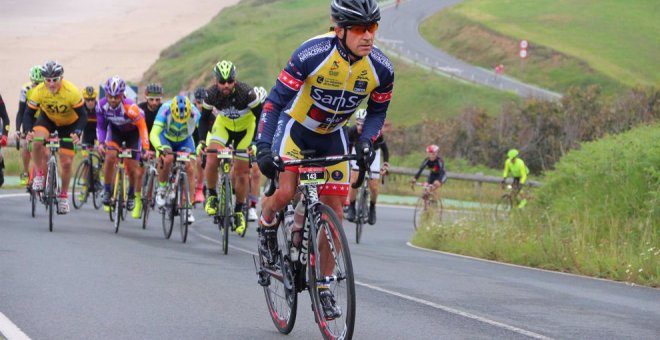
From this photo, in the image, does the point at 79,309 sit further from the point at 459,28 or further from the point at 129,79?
the point at 459,28

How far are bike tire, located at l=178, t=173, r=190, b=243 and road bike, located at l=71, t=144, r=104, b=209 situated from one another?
5.51 metres

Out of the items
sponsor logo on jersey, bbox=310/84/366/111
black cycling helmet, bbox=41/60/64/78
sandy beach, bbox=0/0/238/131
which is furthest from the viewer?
sandy beach, bbox=0/0/238/131

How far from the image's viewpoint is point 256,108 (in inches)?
652

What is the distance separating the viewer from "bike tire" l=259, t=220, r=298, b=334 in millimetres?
8445

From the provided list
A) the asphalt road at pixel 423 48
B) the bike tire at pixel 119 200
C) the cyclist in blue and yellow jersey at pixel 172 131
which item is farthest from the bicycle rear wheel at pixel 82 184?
the asphalt road at pixel 423 48

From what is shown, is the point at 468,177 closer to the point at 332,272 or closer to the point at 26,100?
the point at 26,100

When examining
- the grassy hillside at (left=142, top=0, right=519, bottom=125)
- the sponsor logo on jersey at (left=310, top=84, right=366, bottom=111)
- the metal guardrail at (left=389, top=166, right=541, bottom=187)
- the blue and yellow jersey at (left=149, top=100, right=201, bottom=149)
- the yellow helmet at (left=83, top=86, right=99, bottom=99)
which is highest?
the grassy hillside at (left=142, top=0, right=519, bottom=125)

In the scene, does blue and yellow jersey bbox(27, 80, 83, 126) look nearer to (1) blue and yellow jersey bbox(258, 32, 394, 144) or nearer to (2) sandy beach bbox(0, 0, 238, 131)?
(1) blue and yellow jersey bbox(258, 32, 394, 144)

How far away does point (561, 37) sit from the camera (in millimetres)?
87625

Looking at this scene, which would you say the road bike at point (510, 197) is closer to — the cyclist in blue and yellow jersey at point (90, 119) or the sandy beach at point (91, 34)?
the cyclist in blue and yellow jersey at point (90, 119)

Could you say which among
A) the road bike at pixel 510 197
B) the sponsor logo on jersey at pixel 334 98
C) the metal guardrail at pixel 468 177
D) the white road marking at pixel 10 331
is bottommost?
the white road marking at pixel 10 331

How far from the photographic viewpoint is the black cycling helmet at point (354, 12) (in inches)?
325

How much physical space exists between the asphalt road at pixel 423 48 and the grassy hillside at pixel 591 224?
1548 inches

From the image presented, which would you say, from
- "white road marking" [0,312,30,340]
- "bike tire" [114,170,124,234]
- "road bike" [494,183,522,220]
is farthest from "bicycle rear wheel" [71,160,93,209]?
"white road marking" [0,312,30,340]
